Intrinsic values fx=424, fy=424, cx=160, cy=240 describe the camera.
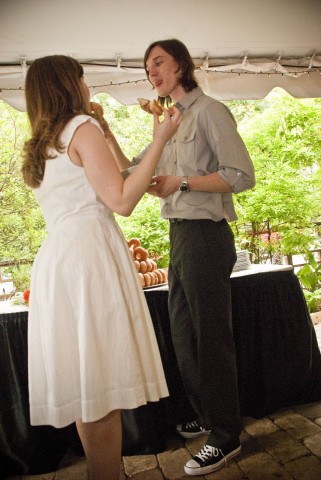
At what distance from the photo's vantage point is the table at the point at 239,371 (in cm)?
223

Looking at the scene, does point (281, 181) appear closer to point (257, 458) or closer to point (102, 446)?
point (257, 458)

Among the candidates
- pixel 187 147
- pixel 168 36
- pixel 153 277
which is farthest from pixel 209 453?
pixel 168 36

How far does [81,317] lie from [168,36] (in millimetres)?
2246

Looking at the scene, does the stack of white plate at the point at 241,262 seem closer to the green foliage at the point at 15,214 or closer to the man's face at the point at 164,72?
the man's face at the point at 164,72

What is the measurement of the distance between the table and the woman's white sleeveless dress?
97 centimetres

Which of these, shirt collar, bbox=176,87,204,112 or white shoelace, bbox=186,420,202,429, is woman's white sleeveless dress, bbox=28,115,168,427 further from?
white shoelace, bbox=186,420,202,429

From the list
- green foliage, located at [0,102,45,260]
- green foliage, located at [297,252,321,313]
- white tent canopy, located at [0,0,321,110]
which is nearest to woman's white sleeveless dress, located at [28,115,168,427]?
white tent canopy, located at [0,0,321,110]

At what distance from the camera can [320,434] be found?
2.28 m

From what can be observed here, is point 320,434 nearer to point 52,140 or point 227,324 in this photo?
point 227,324

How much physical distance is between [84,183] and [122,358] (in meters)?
0.56

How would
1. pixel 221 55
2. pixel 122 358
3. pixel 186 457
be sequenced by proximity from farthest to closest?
pixel 221 55 < pixel 186 457 < pixel 122 358

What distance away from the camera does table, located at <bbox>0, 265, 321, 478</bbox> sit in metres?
2.23

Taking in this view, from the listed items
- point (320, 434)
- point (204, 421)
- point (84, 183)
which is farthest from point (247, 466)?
point (84, 183)

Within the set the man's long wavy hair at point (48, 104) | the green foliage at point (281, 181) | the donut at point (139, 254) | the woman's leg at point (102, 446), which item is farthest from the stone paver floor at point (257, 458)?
the green foliage at point (281, 181)
